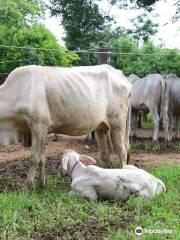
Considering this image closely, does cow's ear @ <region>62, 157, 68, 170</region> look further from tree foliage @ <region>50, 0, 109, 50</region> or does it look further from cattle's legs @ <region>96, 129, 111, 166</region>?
tree foliage @ <region>50, 0, 109, 50</region>

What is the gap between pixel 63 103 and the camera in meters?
5.85

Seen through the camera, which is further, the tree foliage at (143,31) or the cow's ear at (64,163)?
the tree foliage at (143,31)

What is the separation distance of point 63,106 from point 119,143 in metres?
1.24

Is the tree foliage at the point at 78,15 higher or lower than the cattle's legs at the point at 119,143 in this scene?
higher

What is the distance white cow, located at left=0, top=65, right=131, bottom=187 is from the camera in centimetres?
559

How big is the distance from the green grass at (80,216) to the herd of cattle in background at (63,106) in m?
0.79

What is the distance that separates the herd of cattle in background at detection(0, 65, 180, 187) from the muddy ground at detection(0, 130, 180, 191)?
70 cm

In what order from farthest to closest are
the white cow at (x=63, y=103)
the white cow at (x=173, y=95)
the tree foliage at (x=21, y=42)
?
1. the tree foliage at (x=21, y=42)
2. the white cow at (x=173, y=95)
3. the white cow at (x=63, y=103)

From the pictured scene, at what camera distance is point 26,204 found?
4750 mm

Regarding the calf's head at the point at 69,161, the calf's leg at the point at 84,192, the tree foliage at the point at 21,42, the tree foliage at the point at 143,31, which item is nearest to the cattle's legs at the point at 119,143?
the calf's head at the point at 69,161

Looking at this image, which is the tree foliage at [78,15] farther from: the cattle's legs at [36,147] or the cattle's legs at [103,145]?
the cattle's legs at [36,147]

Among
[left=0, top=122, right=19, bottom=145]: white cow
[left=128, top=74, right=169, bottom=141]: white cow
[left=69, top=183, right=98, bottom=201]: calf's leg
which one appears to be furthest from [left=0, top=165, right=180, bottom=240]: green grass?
[left=128, top=74, right=169, bottom=141]: white cow

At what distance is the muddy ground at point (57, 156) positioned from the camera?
662 centimetres

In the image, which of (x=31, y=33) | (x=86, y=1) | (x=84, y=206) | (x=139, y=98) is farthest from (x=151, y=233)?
(x=31, y=33)
